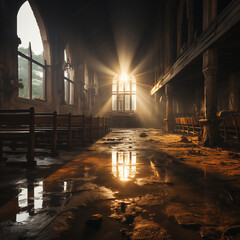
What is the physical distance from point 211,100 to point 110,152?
3405mm

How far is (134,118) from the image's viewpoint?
2112 cm

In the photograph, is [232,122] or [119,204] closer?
[119,204]

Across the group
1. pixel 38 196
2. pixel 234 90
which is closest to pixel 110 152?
pixel 38 196

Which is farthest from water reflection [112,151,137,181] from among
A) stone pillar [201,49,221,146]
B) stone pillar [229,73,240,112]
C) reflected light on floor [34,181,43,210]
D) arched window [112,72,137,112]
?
arched window [112,72,137,112]

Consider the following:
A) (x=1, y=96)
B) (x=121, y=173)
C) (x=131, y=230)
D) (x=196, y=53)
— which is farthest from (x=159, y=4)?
(x=131, y=230)

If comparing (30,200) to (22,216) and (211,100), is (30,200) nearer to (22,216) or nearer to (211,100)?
(22,216)

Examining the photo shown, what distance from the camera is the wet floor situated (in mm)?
1199

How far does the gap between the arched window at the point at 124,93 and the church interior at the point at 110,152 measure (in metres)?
9.55

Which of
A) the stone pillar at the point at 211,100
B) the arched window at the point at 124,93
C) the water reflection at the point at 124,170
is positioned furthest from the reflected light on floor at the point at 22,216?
the arched window at the point at 124,93

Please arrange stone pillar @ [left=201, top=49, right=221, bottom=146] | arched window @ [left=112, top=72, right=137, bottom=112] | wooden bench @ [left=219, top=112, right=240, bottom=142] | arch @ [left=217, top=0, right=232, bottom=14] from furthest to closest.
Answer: arched window @ [left=112, top=72, right=137, bottom=112] < arch @ [left=217, top=0, right=232, bottom=14] < stone pillar @ [left=201, top=49, right=221, bottom=146] < wooden bench @ [left=219, top=112, right=240, bottom=142]

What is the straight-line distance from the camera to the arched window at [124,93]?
24.4 m

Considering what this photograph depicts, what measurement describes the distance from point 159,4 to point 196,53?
10.4 metres

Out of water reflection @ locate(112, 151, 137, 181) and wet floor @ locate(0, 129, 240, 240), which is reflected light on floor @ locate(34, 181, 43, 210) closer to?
wet floor @ locate(0, 129, 240, 240)

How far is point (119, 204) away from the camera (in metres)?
1.59
